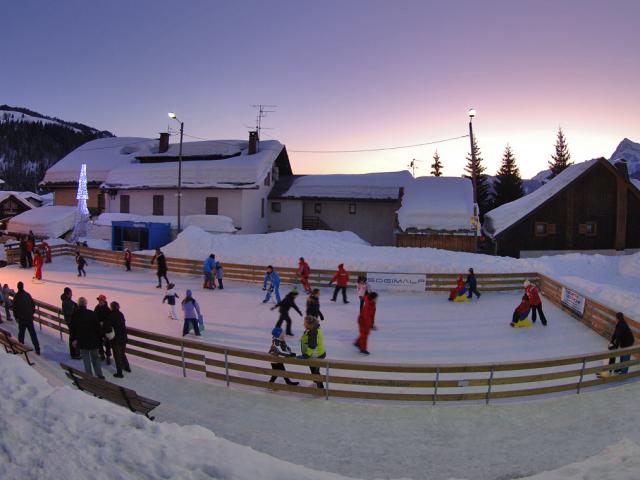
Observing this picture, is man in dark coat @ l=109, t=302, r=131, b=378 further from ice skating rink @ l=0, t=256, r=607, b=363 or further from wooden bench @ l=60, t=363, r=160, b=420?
ice skating rink @ l=0, t=256, r=607, b=363

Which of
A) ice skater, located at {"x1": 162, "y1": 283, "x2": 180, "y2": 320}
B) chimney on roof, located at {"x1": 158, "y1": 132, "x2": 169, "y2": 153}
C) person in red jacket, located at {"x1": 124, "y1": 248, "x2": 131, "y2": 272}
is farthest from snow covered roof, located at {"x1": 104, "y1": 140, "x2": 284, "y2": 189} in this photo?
ice skater, located at {"x1": 162, "y1": 283, "x2": 180, "y2": 320}

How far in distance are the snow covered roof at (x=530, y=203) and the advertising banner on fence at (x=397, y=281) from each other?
12.5 metres

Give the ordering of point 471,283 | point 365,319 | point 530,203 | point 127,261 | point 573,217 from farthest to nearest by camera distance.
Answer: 1. point 530,203
2. point 573,217
3. point 127,261
4. point 471,283
5. point 365,319

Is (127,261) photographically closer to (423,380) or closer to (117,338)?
(117,338)

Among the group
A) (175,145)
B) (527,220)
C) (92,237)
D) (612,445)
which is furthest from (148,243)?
(612,445)

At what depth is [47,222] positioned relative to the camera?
3803 centimetres

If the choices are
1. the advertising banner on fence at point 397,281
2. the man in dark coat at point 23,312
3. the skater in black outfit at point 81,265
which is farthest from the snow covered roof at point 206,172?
the man in dark coat at point 23,312

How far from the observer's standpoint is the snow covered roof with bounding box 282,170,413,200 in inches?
1262

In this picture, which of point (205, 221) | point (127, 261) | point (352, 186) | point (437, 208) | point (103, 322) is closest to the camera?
point (103, 322)

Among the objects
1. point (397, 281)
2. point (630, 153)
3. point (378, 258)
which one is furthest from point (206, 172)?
point (630, 153)

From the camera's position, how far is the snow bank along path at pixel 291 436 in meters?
5.26

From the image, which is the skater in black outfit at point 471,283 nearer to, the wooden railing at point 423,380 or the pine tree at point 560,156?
the wooden railing at point 423,380

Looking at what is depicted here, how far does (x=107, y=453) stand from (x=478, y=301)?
1524 centimetres

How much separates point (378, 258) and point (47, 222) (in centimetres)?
3115
